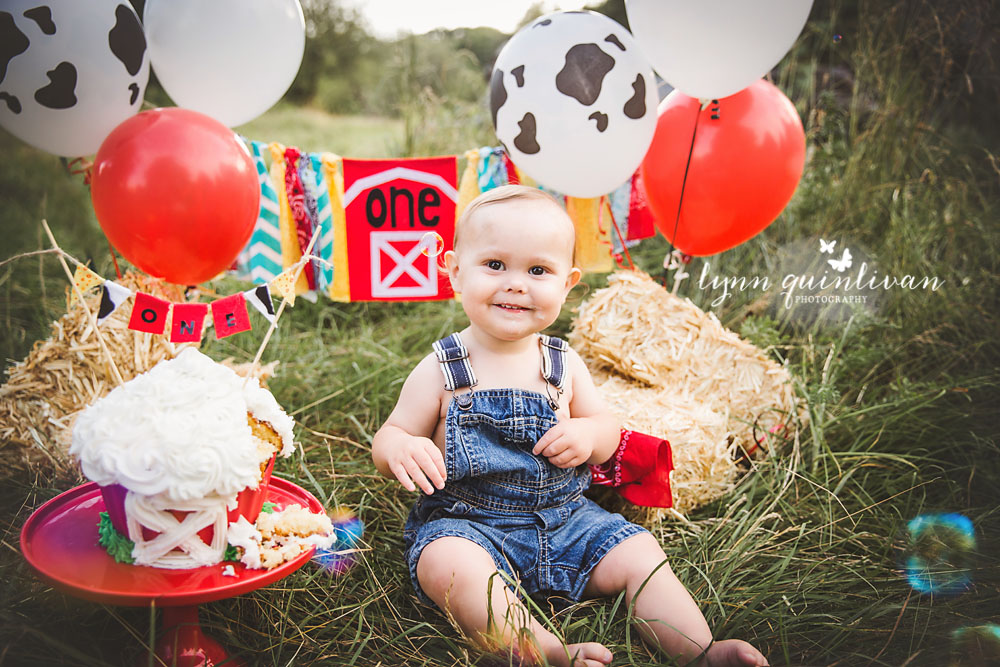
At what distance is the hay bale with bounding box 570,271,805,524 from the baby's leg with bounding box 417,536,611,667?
2.68ft

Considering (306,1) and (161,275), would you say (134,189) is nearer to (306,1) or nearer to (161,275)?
(161,275)

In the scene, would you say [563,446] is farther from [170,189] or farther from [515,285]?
[170,189]

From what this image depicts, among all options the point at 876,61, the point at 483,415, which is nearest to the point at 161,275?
the point at 483,415

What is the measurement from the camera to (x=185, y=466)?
1130 millimetres

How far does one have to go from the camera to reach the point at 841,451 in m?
2.27

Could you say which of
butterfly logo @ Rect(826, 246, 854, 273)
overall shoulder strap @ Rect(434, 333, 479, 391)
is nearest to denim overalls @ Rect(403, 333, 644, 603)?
overall shoulder strap @ Rect(434, 333, 479, 391)

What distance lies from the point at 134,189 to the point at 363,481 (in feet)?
3.49

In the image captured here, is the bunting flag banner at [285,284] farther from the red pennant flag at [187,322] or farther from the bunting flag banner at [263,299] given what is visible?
the red pennant flag at [187,322]

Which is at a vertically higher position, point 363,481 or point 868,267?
point 868,267

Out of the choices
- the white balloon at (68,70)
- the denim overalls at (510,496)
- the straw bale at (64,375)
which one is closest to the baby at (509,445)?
the denim overalls at (510,496)

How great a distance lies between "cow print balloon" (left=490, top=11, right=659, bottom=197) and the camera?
2.08 m

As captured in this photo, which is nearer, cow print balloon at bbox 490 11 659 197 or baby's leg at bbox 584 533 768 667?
baby's leg at bbox 584 533 768 667

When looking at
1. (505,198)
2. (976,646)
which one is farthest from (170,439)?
(976,646)

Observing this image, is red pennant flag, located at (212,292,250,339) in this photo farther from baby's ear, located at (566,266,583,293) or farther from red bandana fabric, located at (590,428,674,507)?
red bandana fabric, located at (590,428,674,507)
